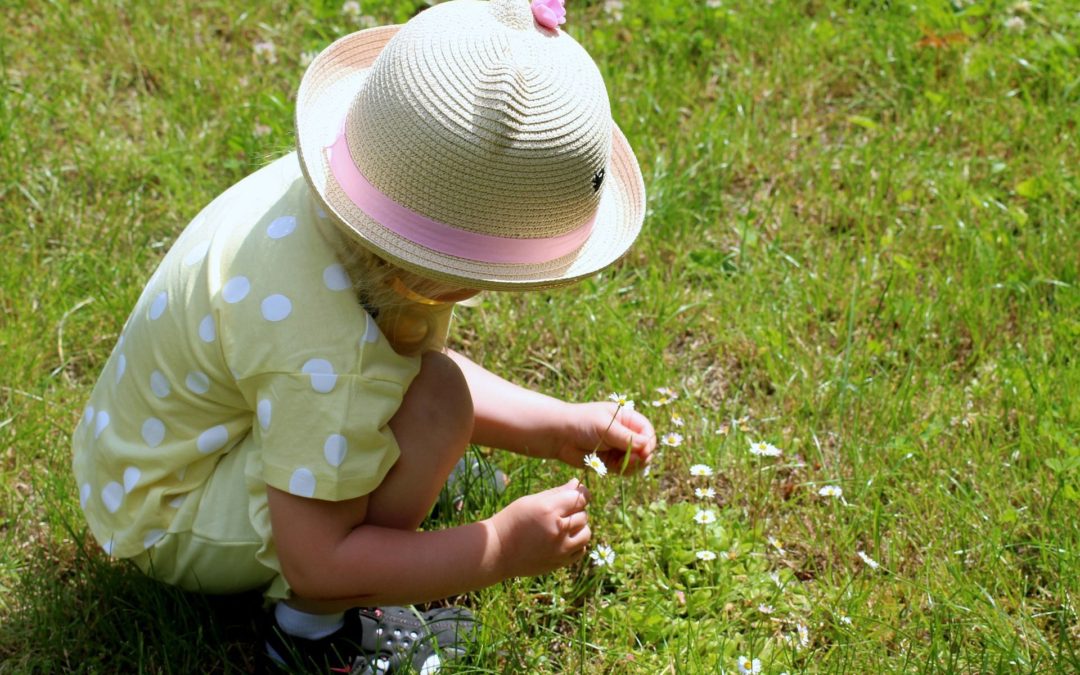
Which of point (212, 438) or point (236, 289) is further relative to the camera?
point (212, 438)

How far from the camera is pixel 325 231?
1.78 m

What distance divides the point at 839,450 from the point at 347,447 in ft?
3.78

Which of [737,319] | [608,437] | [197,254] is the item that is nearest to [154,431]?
[197,254]

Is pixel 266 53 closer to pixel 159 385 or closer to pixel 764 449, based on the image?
pixel 159 385

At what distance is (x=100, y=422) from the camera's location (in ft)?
6.47

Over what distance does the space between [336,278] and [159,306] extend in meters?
0.33

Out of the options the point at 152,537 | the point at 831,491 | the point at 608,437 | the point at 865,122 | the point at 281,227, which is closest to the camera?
the point at 281,227

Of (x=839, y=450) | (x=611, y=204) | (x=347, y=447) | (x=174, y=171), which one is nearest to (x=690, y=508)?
(x=839, y=450)

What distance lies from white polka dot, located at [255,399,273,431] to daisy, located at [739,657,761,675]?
861 millimetres

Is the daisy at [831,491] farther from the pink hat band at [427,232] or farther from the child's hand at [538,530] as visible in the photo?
the pink hat band at [427,232]

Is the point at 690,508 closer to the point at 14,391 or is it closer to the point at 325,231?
the point at 325,231

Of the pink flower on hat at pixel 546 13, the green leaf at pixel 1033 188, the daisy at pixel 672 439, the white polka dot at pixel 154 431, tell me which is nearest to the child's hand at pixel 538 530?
the daisy at pixel 672 439

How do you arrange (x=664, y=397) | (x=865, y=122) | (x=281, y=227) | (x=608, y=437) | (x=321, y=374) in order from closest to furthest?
(x=321, y=374) < (x=281, y=227) < (x=608, y=437) < (x=664, y=397) < (x=865, y=122)

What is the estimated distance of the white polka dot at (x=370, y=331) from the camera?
1726 millimetres
